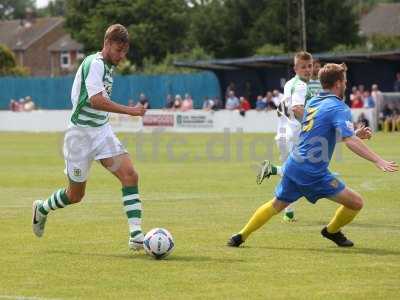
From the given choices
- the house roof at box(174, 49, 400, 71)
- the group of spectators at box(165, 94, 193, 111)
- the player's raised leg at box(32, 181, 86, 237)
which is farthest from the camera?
the group of spectators at box(165, 94, 193, 111)

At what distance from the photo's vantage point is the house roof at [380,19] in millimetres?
106938

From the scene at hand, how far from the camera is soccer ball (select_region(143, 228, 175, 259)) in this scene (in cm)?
1063

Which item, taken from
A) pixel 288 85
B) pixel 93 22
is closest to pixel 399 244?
pixel 288 85

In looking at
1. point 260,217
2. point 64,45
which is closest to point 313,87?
point 260,217

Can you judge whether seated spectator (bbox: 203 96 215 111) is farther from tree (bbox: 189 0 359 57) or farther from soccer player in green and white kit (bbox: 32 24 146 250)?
soccer player in green and white kit (bbox: 32 24 146 250)

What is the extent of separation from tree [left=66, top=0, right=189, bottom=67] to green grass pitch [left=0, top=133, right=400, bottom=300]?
61.3 m

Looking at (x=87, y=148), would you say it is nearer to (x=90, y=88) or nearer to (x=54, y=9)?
(x=90, y=88)

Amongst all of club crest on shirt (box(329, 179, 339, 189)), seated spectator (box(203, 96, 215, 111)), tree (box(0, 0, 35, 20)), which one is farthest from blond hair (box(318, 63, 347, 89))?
tree (box(0, 0, 35, 20))

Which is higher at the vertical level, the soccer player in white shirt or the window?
the soccer player in white shirt

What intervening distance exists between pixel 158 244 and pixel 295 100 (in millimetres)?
4075

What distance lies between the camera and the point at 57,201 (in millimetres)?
11766

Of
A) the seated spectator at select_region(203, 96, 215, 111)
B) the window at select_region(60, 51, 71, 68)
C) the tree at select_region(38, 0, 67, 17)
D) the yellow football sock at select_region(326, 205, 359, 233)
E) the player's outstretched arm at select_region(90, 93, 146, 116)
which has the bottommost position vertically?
the window at select_region(60, 51, 71, 68)

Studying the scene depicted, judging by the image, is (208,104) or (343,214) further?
(208,104)

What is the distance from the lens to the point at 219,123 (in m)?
44.9
